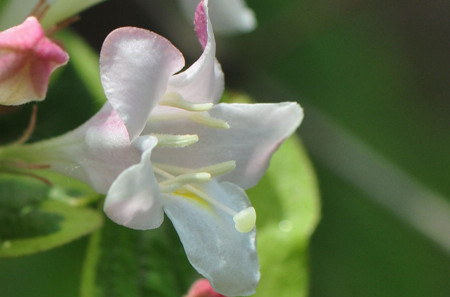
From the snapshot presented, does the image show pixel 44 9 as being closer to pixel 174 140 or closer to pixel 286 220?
pixel 174 140

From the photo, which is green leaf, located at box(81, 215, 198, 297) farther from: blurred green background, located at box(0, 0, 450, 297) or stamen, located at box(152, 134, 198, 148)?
blurred green background, located at box(0, 0, 450, 297)

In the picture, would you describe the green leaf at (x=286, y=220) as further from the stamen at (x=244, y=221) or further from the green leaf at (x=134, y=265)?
the stamen at (x=244, y=221)

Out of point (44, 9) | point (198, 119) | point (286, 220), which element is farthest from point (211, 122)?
point (286, 220)

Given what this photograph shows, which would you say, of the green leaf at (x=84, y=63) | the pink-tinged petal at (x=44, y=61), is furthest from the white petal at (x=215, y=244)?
the green leaf at (x=84, y=63)

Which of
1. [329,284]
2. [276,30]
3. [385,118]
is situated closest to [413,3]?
[385,118]

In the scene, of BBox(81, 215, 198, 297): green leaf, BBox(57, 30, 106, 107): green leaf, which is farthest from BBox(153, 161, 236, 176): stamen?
BBox(57, 30, 106, 107): green leaf

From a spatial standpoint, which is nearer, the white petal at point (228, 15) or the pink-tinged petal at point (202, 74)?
the pink-tinged petal at point (202, 74)
